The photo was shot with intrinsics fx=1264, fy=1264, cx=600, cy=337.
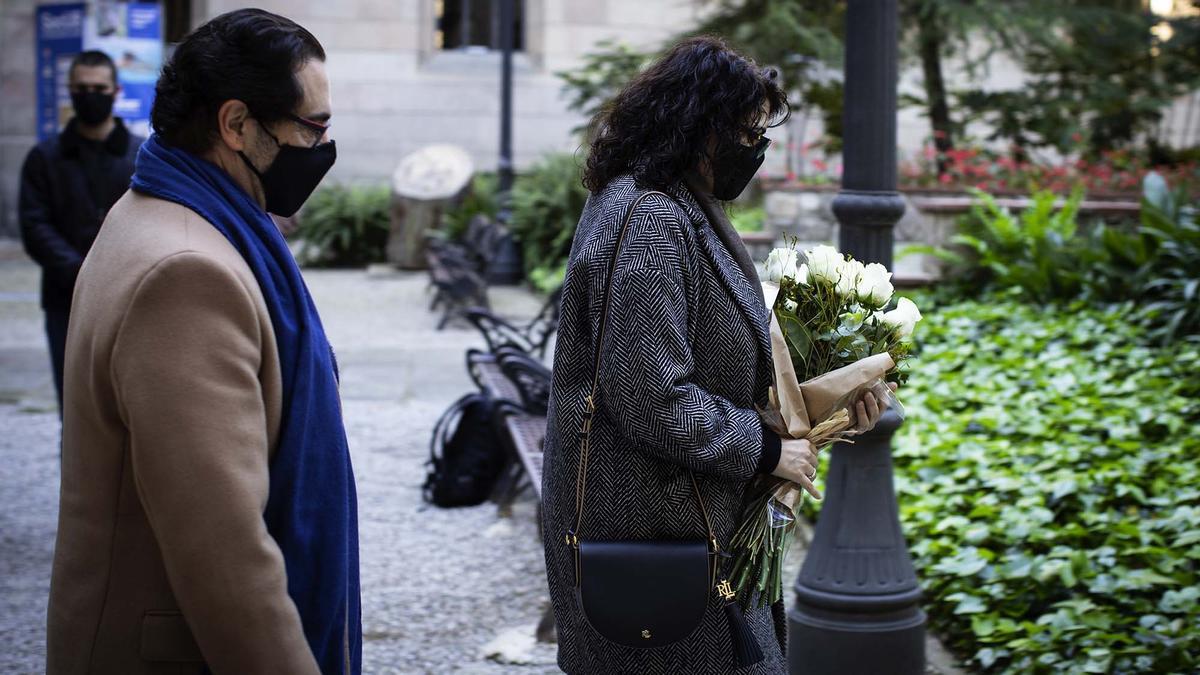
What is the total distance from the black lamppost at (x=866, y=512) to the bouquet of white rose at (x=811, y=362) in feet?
4.51

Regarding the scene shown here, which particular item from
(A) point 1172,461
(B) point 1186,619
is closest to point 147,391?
(B) point 1186,619

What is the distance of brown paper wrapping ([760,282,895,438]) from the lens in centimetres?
257

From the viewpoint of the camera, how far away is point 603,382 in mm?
2459

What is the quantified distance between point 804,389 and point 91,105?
437 centimetres

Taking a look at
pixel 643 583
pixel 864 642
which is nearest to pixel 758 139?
pixel 643 583

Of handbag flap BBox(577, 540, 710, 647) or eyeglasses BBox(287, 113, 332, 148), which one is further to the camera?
handbag flap BBox(577, 540, 710, 647)

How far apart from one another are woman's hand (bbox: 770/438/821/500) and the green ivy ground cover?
5.83ft

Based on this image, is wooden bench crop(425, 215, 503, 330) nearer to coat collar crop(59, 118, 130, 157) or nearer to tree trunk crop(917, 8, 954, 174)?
tree trunk crop(917, 8, 954, 174)

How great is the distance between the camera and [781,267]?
9.10 feet

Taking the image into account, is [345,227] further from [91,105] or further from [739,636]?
[739,636]

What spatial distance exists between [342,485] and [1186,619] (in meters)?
3.15

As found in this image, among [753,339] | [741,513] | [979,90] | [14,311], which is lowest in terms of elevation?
[14,311]

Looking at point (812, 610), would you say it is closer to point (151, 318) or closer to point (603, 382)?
point (603, 382)

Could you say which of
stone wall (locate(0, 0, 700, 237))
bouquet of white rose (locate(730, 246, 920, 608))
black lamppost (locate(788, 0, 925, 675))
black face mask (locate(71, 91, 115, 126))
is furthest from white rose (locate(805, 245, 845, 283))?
stone wall (locate(0, 0, 700, 237))
